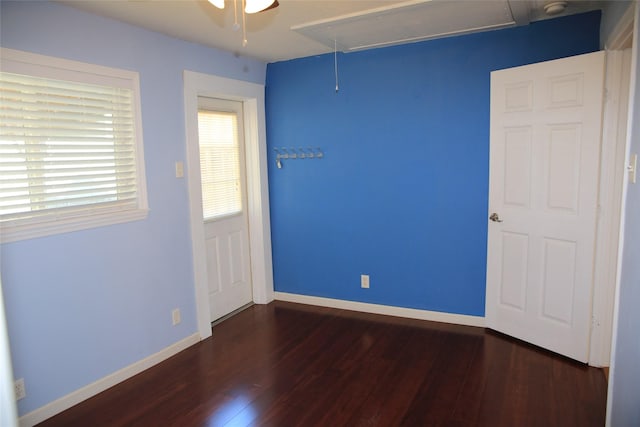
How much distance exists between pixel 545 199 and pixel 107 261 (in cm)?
305

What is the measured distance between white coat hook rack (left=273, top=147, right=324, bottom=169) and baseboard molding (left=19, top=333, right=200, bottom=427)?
1.85 meters

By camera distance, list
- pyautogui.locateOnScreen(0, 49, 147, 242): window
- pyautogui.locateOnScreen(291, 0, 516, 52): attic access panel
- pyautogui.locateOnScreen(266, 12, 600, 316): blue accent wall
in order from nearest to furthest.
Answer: pyautogui.locateOnScreen(0, 49, 147, 242): window → pyautogui.locateOnScreen(291, 0, 516, 52): attic access panel → pyautogui.locateOnScreen(266, 12, 600, 316): blue accent wall

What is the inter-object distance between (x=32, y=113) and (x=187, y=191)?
3.97 ft

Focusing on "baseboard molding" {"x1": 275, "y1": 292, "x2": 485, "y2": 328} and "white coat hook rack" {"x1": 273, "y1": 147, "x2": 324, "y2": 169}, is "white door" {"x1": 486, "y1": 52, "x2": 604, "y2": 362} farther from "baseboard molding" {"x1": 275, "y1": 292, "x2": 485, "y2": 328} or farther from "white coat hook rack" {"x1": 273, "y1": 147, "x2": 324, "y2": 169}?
"white coat hook rack" {"x1": 273, "y1": 147, "x2": 324, "y2": 169}

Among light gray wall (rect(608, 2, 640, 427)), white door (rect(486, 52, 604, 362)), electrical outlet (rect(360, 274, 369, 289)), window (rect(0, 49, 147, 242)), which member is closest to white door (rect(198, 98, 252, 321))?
window (rect(0, 49, 147, 242))

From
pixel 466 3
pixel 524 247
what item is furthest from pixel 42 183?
pixel 524 247

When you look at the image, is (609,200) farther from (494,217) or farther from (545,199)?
(494,217)

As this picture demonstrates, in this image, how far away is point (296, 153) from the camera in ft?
14.0

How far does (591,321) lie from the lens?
2.93m

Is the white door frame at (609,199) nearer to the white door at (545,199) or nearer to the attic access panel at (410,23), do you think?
the white door at (545,199)

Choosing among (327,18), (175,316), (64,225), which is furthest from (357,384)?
(327,18)

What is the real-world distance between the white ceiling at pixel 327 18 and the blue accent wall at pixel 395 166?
0.78ft

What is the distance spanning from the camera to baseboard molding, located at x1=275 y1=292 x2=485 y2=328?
3691mm

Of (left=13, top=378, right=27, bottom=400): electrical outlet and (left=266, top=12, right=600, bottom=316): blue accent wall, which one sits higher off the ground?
(left=266, top=12, right=600, bottom=316): blue accent wall
